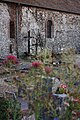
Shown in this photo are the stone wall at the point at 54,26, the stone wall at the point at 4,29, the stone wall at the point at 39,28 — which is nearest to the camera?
the stone wall at the point at 4,29

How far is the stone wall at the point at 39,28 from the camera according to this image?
18.6 meters

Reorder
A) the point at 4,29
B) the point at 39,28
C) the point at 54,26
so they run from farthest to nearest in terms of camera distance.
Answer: the point at 54,26
the point at 39,28
the point at 4,29

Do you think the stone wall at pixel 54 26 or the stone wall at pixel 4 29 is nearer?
the stone wall at pixel 4 29

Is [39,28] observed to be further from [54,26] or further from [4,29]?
[4,29]

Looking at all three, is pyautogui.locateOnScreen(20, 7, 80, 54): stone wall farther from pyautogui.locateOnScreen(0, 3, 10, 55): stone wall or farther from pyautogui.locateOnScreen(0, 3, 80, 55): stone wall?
pyautogui.locateOnScreen(0, 3, 10, 55): stone wall

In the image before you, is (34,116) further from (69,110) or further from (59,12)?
(59,12)

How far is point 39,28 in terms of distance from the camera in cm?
2123

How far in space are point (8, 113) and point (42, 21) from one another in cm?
1679

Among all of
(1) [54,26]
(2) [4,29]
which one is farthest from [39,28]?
(2) [4,29]

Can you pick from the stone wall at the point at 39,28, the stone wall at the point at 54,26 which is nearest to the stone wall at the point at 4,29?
the stone wall at the point at 39,28

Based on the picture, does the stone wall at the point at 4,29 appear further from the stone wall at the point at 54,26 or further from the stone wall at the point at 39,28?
the stone wall at the point at 54,26

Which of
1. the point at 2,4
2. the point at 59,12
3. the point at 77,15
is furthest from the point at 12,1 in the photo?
the point at 77,15

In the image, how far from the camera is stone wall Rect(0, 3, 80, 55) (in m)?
18.6

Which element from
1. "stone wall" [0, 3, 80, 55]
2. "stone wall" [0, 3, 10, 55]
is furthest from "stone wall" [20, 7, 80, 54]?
"stone wall" [0, 3, 10, 55]
